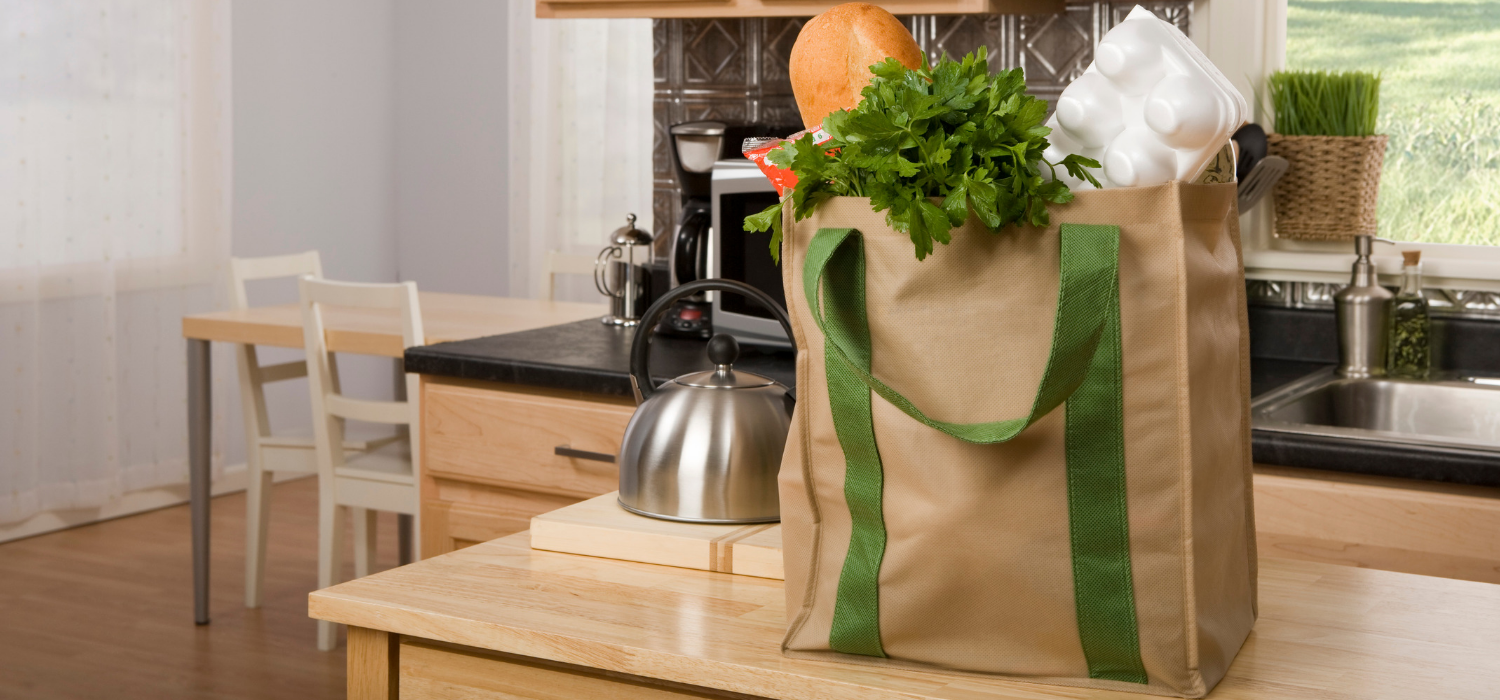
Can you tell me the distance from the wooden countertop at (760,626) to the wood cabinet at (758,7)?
1.47m

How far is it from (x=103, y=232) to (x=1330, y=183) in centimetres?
345

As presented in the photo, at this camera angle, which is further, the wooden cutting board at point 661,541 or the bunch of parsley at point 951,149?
the wooden cutting board at point 661,541

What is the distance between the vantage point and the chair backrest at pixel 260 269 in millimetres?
3363

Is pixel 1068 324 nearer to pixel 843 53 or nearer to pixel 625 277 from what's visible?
pixel 843 53

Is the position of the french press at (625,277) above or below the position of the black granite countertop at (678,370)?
above

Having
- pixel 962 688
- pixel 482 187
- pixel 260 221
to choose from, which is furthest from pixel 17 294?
pixel 962 688

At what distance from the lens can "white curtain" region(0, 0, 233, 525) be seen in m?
3.84

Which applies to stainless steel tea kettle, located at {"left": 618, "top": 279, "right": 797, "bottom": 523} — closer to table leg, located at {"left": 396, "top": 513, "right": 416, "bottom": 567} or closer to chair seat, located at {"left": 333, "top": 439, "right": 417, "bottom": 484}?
chair seat, located at {"left": 333, "top": 439, "right": 417, "bottom": 484}

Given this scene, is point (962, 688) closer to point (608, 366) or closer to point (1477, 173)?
point (608, 366)

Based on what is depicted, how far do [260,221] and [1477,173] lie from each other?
3736 millimetres

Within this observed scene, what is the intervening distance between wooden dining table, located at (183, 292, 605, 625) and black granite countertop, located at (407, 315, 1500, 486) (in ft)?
1.89

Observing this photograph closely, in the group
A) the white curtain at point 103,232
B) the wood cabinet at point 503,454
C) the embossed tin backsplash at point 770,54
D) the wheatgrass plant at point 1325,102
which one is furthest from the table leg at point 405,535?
the wheatgrass plant at point 1325,102

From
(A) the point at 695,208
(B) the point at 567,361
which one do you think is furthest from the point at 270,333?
(B) the point at 567,361

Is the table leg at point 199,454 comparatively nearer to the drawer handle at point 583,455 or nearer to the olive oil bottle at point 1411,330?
the drawer handle at point 583,455
